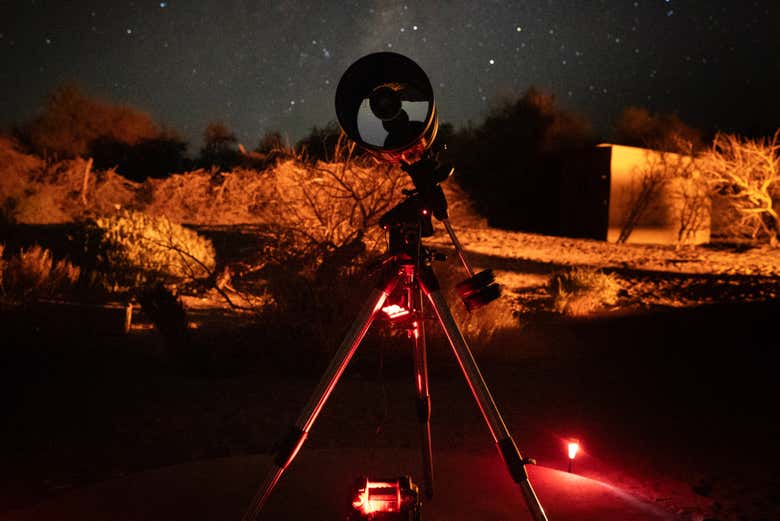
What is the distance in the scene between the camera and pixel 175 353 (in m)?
6.16

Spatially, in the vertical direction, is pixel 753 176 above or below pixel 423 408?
above

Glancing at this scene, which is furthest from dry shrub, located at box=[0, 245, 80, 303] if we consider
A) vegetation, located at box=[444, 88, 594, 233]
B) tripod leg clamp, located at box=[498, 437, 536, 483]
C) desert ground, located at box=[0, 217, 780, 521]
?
vegetation, located at box=[444, 88, 594, 233]

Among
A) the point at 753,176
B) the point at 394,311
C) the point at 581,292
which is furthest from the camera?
the point at 753,176

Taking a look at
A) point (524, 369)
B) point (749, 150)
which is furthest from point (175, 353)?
point (749, 150)

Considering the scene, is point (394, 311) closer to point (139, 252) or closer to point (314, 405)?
point (314, 405)

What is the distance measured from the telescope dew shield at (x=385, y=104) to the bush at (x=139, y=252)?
31.4 feet

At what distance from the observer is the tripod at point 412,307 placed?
2.01 m

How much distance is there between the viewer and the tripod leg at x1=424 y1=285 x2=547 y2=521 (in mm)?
1960

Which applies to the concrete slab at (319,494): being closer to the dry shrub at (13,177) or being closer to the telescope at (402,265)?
the telescope at (402,265)

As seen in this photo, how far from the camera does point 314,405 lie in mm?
2084

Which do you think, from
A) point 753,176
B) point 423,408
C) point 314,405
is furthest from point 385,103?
point 753,176

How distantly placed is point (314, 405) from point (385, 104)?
1.05 m

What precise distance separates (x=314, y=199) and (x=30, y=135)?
22.1 metres

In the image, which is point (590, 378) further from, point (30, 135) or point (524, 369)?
point (30, 135)
